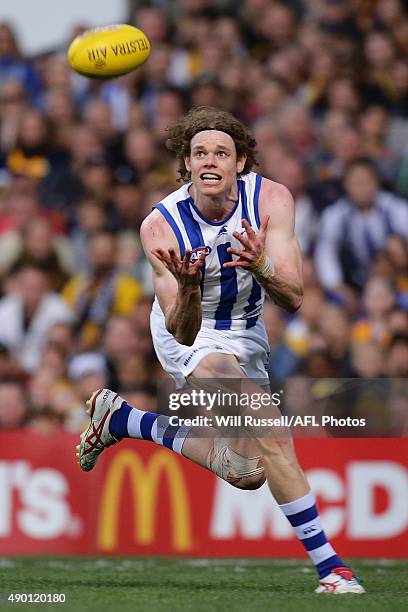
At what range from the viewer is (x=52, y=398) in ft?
33.8

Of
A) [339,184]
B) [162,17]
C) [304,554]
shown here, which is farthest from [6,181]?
[304,554]

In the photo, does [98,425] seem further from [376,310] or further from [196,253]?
[376,310]

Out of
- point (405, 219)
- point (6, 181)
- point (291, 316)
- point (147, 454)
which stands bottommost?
point (147, 454)

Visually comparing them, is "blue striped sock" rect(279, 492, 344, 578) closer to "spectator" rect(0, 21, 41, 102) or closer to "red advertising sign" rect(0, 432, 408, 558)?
"red advertising sign" rect(0, 432, 408, 558)

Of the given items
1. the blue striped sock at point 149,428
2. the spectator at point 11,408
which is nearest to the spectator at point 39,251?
the spectator at point 11,408

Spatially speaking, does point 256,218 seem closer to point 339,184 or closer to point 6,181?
point 339,184

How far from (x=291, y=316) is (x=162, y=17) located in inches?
153

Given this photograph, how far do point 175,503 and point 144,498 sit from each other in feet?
0.73

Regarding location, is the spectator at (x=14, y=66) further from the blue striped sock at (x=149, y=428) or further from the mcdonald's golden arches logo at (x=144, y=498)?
the blue striped sock at (x=149, y=428)

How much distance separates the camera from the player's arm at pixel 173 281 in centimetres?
595

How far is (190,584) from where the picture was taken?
702 centimetres

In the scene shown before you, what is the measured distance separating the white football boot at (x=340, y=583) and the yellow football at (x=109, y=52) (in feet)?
11.0

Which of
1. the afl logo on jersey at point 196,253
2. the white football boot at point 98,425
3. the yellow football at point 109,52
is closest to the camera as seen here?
the afl logo on jersey at point 196,253

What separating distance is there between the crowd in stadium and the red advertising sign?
0.55 meters
